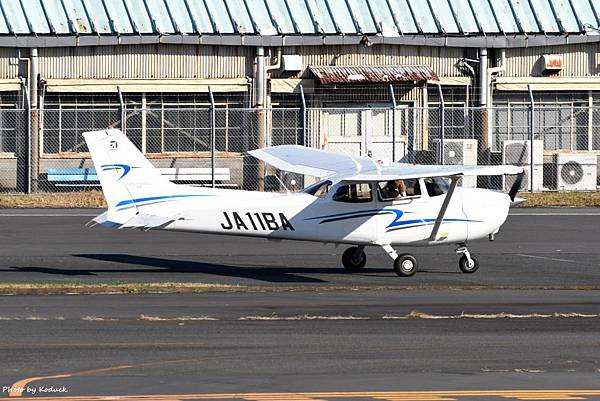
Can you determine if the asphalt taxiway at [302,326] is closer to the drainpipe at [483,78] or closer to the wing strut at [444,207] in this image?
the wing strut at [444,207]

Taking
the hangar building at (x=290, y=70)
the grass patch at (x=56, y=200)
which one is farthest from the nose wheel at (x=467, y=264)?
the hangar building at (x=290, y=70)

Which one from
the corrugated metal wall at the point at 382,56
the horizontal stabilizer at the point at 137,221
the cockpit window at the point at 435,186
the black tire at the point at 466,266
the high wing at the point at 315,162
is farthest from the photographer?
the corrugated metal wall at the point at 382,56

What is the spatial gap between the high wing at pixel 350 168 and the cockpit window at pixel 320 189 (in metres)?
0.21

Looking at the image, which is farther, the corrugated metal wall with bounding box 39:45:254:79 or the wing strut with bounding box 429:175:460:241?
the corrugated metal wall with bounding box 39:45:254:79

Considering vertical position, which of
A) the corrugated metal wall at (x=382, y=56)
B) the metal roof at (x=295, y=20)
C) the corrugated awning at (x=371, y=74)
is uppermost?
the metal roof at (x=295, y=20)

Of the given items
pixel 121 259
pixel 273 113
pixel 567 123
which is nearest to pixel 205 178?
pixel 273 113

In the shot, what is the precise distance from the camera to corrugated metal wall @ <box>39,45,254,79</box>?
122 ft

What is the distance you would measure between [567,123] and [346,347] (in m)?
26.7

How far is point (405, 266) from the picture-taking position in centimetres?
1939

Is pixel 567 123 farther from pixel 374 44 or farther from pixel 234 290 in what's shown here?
pixel 234 290

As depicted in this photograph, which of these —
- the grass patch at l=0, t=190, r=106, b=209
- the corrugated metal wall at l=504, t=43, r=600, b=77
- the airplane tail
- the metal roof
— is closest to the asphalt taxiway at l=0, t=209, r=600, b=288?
the airplane tail

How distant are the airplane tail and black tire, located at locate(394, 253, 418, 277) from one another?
11.9 feet

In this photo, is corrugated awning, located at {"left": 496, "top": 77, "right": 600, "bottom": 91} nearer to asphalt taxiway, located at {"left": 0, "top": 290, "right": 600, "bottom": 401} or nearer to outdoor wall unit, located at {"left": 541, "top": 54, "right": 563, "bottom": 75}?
outdoor wall unit, located at {"left": 541, "top": 54, "right": 563, "bottom": 75}

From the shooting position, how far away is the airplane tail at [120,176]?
61.2 feet
